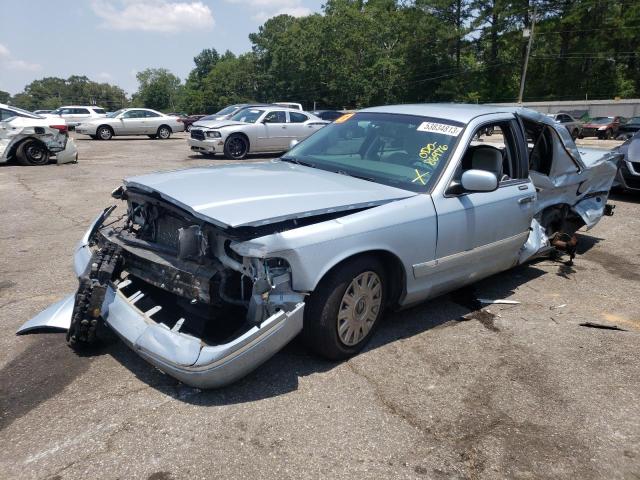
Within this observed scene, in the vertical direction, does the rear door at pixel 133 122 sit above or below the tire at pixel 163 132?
above

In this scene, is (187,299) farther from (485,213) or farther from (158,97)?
(158,97)

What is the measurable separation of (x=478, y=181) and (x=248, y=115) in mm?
13227

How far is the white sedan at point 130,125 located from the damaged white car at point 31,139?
9.94 meters

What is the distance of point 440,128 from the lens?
4105 millimetres

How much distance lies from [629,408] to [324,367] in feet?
6.17

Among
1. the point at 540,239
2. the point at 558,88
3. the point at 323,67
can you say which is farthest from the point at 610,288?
the point at 323,67

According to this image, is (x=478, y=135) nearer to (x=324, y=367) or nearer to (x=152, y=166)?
(x=324, y=367)

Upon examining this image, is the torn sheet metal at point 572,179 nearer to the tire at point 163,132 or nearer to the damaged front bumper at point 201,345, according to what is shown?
the damaged front bumper at point 201,345

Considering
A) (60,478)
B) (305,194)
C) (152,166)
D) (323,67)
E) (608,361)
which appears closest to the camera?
(60,478)

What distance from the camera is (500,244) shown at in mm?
4293

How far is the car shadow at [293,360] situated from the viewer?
3.01 metres

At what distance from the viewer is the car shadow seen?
301 centimetres

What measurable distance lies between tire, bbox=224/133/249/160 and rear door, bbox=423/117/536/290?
36.6ft

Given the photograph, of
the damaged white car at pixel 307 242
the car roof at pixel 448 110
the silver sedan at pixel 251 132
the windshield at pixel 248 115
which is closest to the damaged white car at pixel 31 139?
the silver sedan at pixel 251 132
